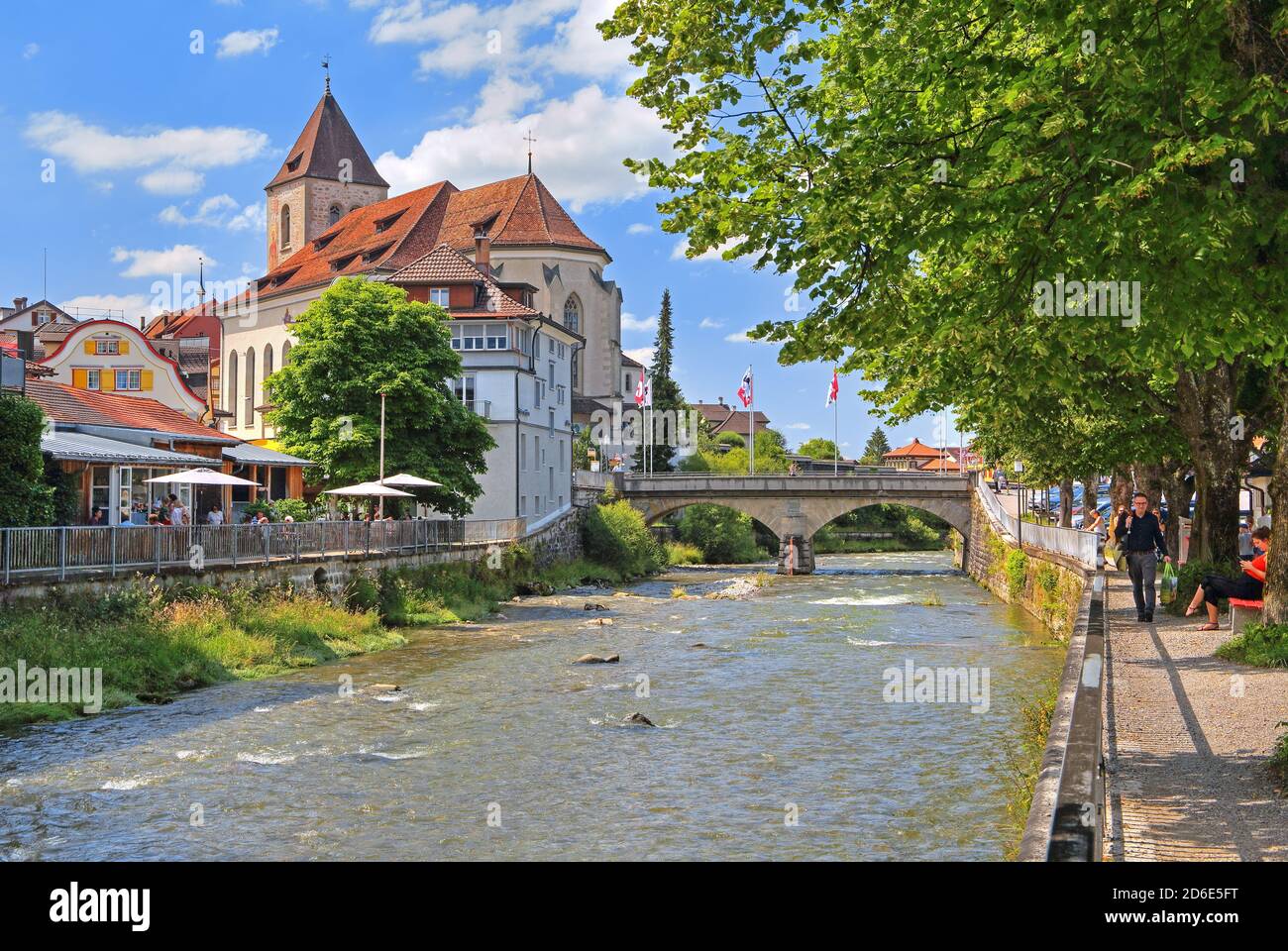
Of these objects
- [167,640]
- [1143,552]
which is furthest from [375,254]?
[1143,552]

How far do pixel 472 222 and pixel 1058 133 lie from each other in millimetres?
76728

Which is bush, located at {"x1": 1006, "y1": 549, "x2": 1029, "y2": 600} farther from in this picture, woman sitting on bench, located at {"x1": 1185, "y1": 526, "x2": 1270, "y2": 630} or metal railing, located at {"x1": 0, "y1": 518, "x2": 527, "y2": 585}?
woman sitting on bench, located at {"x1": 1185, "y1": 526, "x2": 1270, "y2": 630}

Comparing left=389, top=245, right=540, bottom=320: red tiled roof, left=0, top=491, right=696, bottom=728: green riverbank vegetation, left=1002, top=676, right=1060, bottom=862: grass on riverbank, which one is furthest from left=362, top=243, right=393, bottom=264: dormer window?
left=1002, top=676, right=1060, bottom=862: grass on riverbank

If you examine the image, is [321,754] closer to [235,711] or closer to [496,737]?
[496,737]

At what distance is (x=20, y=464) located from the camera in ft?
77.4

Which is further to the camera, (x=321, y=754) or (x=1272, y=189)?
(x=321, y=754)

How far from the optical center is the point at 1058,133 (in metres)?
9.94

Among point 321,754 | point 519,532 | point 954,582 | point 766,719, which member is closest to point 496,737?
point 321,754

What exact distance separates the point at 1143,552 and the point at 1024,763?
Answer: 23.8ft

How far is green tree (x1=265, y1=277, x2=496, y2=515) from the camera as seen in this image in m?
42.1

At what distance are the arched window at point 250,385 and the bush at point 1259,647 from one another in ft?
254

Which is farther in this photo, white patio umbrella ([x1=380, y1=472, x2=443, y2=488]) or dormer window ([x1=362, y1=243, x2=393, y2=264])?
dormer window ([x1=362, y1=243, x2=393, y2=264])

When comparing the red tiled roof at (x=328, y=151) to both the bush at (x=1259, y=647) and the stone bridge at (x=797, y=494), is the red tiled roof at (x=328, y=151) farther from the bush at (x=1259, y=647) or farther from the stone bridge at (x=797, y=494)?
the bush at (x=1259, y=647)

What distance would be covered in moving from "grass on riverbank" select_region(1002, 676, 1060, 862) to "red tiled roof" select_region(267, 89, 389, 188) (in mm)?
85835
